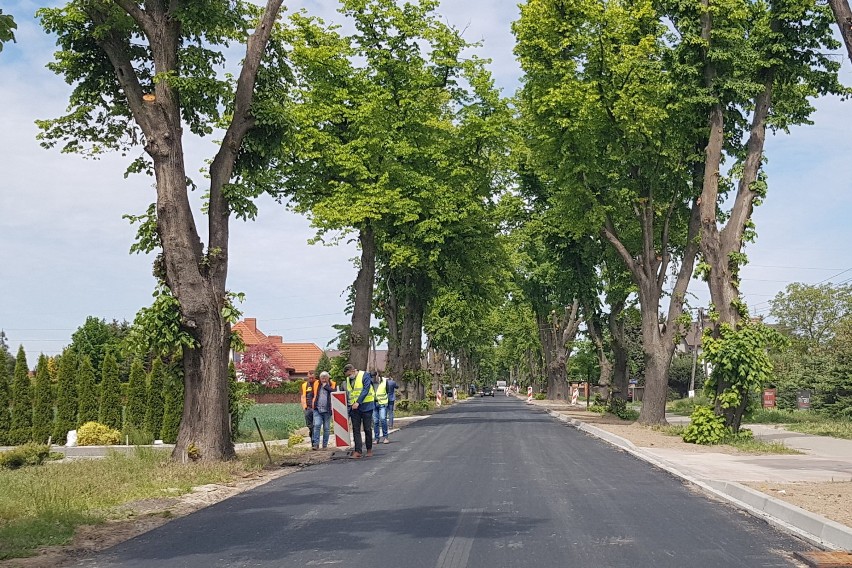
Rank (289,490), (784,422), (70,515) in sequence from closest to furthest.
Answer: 1. (70,515)
2. (289,490)
3. (784,422)

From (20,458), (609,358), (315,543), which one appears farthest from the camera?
(609,358)

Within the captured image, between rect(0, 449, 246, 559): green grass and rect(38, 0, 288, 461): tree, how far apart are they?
1.05 m

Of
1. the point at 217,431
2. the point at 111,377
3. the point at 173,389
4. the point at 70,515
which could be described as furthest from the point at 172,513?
the point at 111,377

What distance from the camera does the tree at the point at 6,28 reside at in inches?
299

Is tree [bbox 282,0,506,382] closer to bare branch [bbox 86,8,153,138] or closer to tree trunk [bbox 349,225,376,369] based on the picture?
A: tree trunk [bbox 349,225,376,369]

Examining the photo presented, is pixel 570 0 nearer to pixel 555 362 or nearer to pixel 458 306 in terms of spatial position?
pixel 458 306

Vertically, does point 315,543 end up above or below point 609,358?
below

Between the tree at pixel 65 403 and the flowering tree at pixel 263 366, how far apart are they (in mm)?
46505

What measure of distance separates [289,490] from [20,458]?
8456mm

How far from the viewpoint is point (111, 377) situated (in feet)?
89.8

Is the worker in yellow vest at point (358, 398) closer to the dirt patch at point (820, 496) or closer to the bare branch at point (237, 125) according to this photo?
the bare branch at point (237, 125)

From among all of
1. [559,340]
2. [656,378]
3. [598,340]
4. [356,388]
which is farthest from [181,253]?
[559,340]

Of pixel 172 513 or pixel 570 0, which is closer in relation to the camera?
pixel 172 513

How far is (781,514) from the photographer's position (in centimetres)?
1034
